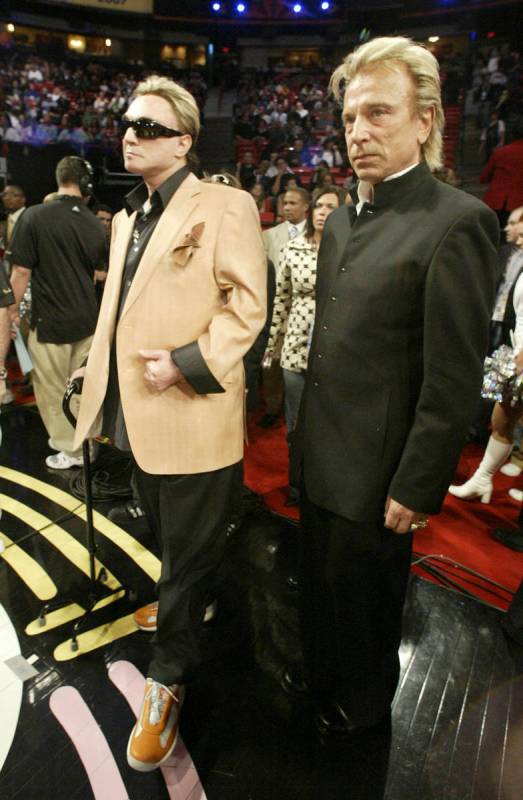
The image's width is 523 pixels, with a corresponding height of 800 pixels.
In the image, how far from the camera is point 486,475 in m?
3.96

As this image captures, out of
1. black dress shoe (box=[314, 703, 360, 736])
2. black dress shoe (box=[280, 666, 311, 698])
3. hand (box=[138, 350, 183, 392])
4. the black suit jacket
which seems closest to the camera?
the black suit jacket

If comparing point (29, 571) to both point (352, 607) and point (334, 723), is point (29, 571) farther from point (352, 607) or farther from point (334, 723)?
point (352, 607)

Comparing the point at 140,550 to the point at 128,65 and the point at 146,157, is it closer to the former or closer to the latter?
the point at 146,157

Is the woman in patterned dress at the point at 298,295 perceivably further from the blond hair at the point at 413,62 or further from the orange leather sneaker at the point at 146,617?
the blond hair at the point at 413,62

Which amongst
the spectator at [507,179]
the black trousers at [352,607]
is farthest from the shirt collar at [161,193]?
the spectator at [507,179]

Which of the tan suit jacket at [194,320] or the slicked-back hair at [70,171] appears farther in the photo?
the slicked-back hair at [70,171]

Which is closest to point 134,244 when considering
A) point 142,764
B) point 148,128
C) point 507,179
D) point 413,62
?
point 148,128

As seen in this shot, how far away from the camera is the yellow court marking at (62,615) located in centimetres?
251

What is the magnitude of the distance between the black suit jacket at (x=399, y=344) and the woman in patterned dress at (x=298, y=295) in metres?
1.89

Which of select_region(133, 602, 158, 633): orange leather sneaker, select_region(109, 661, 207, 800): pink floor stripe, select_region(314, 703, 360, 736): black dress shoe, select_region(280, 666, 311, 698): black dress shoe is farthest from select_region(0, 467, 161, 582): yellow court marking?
select_region(314, 703, 360, 736): black dress shoe

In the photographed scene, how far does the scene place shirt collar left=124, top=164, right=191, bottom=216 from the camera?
1.79m

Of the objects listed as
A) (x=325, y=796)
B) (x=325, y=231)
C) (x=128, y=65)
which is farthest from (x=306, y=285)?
(x=128, y=65)

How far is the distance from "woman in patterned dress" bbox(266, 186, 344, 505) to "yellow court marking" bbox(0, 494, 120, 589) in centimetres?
140

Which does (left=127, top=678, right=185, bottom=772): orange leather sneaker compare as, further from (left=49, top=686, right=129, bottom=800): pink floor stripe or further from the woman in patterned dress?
the woman in patterned dress
